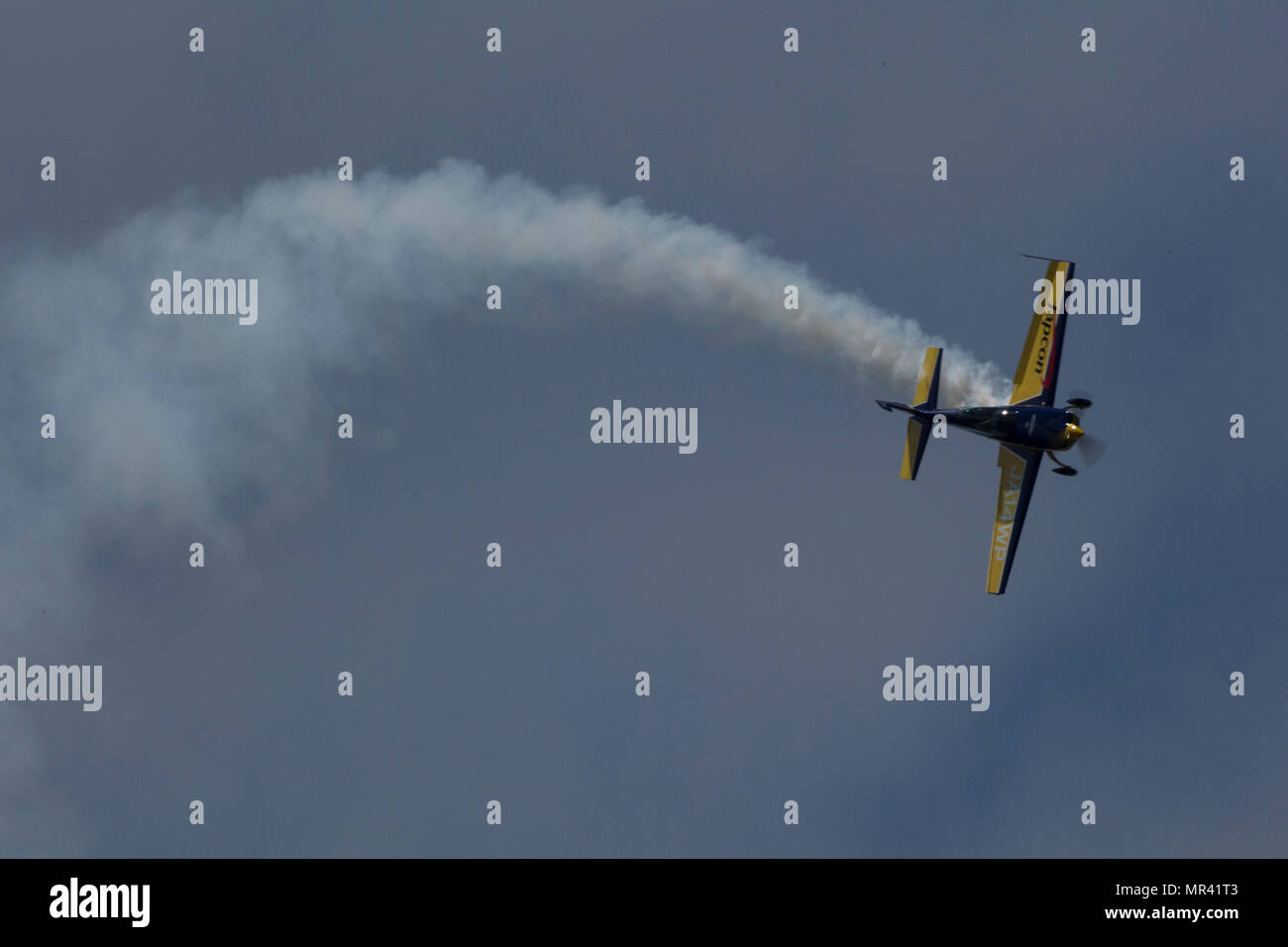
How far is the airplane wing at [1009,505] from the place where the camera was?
74562 mm

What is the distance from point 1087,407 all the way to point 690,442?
40.6 ft

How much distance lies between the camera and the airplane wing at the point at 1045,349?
73.7 m

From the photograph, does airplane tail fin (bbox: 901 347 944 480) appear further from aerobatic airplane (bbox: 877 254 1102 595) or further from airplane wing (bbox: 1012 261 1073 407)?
airplane wing (bbox: 1012 261 1073 407)

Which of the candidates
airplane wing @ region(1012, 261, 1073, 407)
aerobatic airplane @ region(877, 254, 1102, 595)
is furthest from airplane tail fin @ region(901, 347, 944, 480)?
airplane wing @ region(1012, 261, 1073, 407)

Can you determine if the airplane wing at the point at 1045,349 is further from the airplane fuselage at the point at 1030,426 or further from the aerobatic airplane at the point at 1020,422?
the airplane fuselage at the point at 1030,426

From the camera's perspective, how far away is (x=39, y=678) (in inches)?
2847

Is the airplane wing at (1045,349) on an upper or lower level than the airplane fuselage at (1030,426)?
upper

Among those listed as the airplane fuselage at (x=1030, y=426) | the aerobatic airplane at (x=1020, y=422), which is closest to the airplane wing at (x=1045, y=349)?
the aerobatic airplane at (x=1020, y=422)

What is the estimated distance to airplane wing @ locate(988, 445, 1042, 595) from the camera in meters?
74.6

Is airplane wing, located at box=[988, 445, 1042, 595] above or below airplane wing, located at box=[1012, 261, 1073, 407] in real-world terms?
below

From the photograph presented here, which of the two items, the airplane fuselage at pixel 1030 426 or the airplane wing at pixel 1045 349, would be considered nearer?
the airplane fuselage at pixel 1030 426
